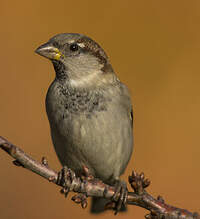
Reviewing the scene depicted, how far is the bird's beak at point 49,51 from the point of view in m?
2.39

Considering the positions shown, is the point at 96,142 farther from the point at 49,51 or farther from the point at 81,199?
the point at 81,199

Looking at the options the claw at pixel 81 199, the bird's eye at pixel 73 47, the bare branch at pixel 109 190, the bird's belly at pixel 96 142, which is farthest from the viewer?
the bird's eye at pixel 73 47

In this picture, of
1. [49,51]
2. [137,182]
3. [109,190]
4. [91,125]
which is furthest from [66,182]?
[49,51]

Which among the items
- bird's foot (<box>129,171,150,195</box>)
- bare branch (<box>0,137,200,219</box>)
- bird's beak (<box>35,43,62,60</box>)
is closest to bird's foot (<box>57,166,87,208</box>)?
bare branch (<box>0,137,200,219</box>)

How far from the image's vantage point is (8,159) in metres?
3.06

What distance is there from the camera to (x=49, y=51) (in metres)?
2.42

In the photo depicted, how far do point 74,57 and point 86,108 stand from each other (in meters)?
0.33

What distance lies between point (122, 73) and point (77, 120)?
3.27 ft

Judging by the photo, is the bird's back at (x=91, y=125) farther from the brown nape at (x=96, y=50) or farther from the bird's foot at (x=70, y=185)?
the bird's foot at (x=70, y=185)

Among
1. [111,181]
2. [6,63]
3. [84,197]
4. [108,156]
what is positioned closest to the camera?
[84,197]

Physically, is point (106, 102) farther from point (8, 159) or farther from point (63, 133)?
point (8, 159)

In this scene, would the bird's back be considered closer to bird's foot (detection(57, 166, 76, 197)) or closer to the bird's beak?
the bird's beak

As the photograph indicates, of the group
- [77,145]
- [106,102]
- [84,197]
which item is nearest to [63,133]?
[77,145]

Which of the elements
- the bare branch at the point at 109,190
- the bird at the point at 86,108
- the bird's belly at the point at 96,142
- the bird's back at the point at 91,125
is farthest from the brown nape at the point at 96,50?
the bare branch at the point at 109,190
